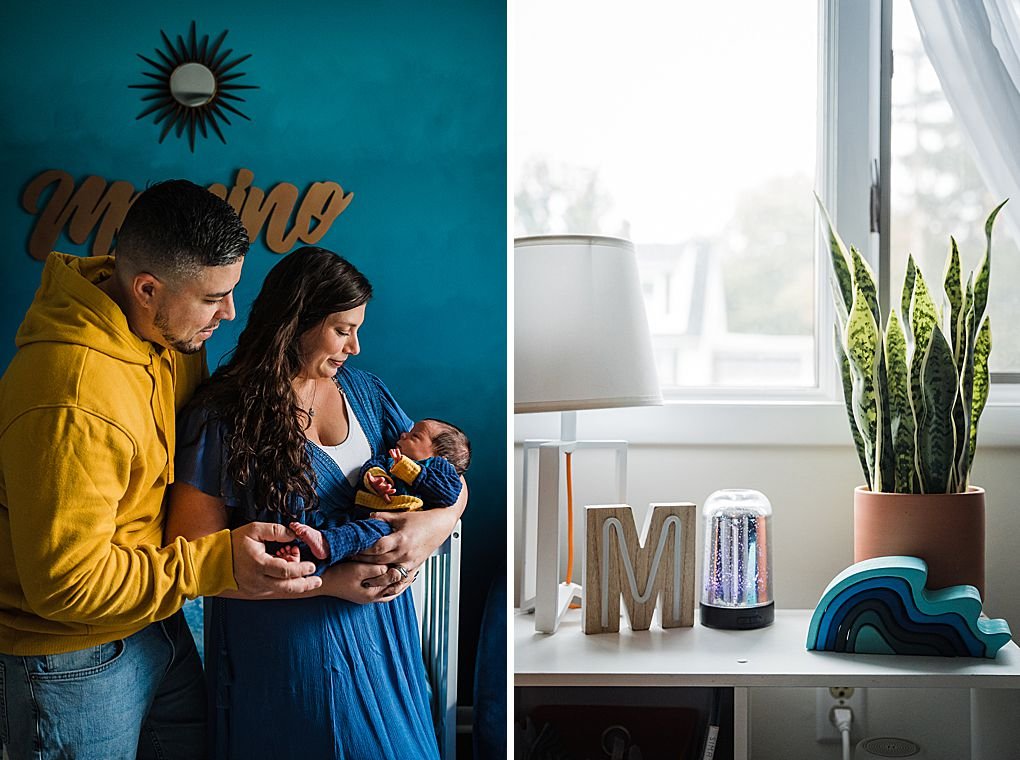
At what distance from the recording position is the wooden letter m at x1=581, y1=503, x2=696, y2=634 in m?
1.62

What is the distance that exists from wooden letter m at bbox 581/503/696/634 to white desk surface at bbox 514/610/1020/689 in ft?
0.12

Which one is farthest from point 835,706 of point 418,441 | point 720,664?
point 418,441

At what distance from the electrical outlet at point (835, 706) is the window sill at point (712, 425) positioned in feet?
1.70

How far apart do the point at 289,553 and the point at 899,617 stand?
1.08 metres

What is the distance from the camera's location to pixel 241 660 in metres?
1.04

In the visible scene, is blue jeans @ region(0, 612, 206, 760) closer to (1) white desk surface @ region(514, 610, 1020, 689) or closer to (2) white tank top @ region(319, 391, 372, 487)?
(2) white tank top @ region(319, 391, 372, 487)

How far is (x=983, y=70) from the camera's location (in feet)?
5.64

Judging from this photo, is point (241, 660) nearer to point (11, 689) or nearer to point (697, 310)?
point (11, 689)

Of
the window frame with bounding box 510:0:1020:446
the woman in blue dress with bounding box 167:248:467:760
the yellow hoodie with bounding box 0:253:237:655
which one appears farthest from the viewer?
the window frame with bounding box 510:0:1020:446

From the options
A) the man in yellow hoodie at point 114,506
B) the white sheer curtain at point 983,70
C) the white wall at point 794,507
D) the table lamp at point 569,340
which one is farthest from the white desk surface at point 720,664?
the white sheer curtain at point 983,70

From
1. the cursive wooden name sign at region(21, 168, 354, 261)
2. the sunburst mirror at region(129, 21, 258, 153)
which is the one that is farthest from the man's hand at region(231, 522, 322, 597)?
the sunburst mirror at region(129, 21, 258, 153)

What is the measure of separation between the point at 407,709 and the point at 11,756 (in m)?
0.42

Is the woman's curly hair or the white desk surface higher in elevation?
the woman's curly hair

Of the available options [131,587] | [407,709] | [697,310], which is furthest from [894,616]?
[131,587]
